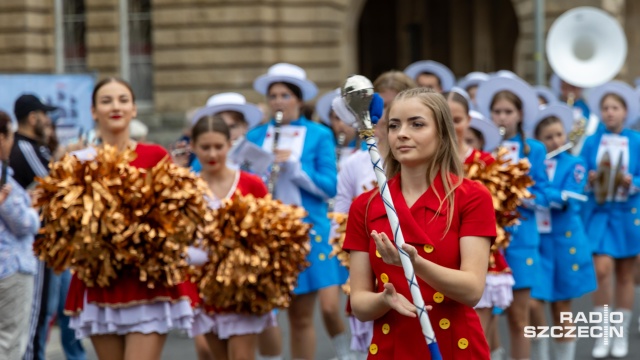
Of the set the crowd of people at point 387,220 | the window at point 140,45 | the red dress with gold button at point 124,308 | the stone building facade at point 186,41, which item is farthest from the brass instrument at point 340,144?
the window at point 140,45

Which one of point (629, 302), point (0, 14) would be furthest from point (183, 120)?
point (629, 302)

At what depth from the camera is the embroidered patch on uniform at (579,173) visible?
971 cm

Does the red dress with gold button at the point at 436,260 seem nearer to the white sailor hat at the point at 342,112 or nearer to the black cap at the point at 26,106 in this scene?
the white sailor hat at the point at 342,112

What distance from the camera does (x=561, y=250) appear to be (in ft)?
31.2

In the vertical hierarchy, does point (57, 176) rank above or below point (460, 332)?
above

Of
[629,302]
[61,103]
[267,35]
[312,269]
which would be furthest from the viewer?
[267,35]

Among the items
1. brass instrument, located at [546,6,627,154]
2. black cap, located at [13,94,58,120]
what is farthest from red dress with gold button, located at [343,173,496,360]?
brass instrument, located at [546,6,627,154]

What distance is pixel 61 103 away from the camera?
14312mm

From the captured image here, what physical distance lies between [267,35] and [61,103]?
33.9 feet

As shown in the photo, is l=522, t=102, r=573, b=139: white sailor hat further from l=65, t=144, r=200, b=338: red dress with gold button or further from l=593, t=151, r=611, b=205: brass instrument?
l=65, t=144, r=200, b=338: red dress with gold button

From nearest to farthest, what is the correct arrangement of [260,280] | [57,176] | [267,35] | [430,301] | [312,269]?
[430,301] < [57,176] < [260,280] < [312,269] < [267,35]

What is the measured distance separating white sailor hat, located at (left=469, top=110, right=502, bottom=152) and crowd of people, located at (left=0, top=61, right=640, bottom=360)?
0.01m

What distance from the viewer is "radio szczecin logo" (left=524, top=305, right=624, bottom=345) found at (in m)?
9.30

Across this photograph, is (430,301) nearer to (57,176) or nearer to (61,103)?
(57,176)
